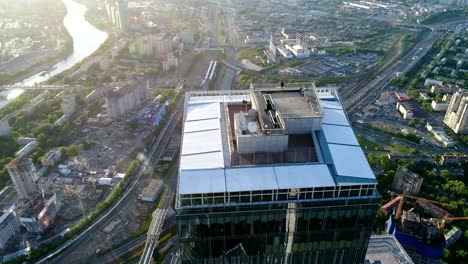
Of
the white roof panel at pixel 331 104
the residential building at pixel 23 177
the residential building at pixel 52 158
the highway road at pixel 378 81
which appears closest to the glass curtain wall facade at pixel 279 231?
the white roof panel at pixel 331 104

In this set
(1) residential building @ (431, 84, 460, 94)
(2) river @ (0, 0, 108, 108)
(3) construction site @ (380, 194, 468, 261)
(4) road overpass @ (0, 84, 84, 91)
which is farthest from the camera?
(2) river @ (0, 0, 108, 108)

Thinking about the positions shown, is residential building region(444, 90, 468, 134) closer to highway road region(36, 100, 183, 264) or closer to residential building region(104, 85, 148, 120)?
highway road region(36, 100, 183, 264)

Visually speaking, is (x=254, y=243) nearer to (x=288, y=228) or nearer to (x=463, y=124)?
(x=288, y=228)

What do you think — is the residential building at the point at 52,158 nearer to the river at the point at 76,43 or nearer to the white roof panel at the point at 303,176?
the river at the point at 76,43

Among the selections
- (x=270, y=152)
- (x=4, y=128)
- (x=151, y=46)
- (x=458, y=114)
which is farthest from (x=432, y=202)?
(x=151, y=46)

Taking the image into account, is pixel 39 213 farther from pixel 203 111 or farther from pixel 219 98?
pixel 219 98

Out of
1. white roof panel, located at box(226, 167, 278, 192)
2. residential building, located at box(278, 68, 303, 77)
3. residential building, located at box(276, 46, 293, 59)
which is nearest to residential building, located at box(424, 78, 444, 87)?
residential building, located at box(278, 68, 303, 77)
